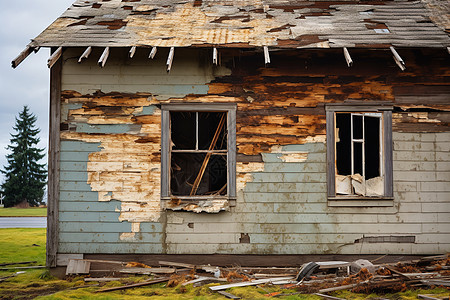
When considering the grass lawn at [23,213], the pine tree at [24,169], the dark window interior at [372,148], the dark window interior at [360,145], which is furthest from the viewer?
the pine tree at [24,169]

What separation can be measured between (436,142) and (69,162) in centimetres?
701

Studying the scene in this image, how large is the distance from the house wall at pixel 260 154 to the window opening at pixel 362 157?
0.31 m

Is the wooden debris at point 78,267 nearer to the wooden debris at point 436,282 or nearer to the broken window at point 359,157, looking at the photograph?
the broken window at point 359,157

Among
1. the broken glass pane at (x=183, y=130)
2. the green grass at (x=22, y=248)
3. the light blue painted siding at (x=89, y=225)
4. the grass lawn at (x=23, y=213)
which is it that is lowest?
the grass lawn at (x=23, y=213)

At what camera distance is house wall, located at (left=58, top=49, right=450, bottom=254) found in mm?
7918

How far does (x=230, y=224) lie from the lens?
7926mm

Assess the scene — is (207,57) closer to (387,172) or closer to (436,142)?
(387,172)

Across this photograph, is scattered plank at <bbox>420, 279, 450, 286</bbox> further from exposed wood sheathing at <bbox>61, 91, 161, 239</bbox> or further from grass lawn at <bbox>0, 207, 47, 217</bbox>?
grass lawn at <bbox>0, 207, 47, 217</bbox>

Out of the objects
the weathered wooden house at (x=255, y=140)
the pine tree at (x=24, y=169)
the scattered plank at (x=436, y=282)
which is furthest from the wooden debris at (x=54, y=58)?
the pine tree at (x=24, y=169)

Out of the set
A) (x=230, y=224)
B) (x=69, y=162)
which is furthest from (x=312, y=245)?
(x=69, y=162)

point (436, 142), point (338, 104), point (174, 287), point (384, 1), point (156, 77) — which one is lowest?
point (174, 287)

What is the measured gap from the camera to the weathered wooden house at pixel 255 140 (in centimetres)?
791

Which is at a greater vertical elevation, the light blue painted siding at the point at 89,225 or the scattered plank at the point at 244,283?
the light blue painted siding at the point at 89,225

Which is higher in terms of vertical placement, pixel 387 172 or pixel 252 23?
pixel 252 23
